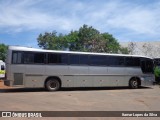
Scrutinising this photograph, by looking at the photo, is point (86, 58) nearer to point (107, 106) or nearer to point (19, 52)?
point (19, 52)

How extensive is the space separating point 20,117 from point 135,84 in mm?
15883

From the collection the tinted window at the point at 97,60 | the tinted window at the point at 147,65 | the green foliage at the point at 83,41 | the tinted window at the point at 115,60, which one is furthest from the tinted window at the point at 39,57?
the green foliage at the point at 83,41

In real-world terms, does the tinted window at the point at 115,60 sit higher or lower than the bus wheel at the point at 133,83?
higher

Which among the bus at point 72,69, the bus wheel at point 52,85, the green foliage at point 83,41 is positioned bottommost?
the bus wheel at point 52,85

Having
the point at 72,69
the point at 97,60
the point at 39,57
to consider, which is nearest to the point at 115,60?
the point at 97,60

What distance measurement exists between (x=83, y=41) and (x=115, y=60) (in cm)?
3252

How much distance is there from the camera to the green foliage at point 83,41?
52562 mm

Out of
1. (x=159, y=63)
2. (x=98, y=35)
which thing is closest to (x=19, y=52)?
(x=159, y=63)

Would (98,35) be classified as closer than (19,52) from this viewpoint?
No

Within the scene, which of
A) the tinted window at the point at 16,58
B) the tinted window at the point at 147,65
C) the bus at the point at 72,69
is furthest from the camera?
the tinted window at the point at 147,65

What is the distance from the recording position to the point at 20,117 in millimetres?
10172

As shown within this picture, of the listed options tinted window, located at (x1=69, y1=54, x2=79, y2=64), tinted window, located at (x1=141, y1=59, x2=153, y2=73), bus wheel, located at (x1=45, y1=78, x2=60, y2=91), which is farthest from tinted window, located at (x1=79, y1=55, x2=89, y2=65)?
tinted window, located at (x1=141, y1=59, x2=153, y2=73)

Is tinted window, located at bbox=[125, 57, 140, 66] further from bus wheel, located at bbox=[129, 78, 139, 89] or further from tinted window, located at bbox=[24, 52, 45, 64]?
tinted window, located at bbox=[24, 52, 45, 64]

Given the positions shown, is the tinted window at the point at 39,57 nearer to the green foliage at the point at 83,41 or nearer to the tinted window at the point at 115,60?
the tinted window at the point at 115,60
